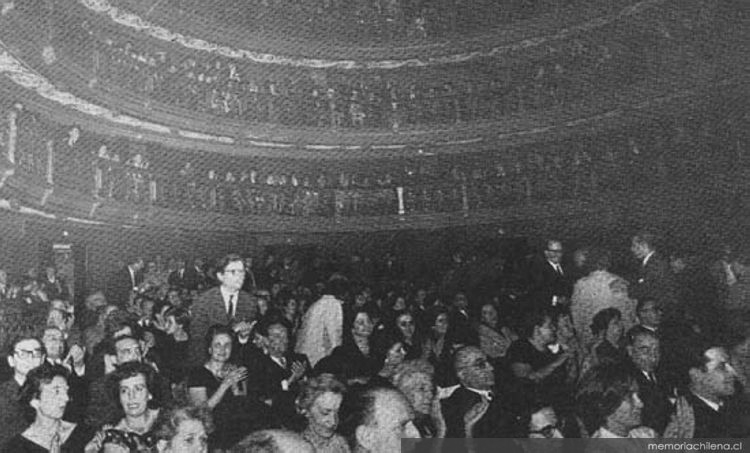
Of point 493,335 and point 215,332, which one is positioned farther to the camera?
point 493,335

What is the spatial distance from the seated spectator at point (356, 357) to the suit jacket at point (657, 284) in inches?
91.2

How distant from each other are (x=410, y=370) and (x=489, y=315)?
1.01m

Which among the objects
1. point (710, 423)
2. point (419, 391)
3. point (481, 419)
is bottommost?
point (710, 423)

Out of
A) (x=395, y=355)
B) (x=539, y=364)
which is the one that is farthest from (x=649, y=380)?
(x=395, y=355)

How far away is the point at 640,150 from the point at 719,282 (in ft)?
5.86

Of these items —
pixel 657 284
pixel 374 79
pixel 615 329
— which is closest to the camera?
pixel 615 329

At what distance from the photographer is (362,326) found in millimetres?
6125

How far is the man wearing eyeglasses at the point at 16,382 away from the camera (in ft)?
14.9

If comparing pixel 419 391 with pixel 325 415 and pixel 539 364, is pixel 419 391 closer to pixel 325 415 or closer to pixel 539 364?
pixel 325 415

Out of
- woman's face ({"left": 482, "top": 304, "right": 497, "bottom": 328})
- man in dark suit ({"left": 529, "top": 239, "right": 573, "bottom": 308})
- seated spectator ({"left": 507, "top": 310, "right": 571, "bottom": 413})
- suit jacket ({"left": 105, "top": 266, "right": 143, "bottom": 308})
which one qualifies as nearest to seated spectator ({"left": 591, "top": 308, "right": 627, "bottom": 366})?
seated spectator ({"left": 507, "top": 310, "right": 571, "bottom": 413})

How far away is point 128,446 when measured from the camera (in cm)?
429

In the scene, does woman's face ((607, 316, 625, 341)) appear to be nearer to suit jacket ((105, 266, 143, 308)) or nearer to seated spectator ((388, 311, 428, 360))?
seated spectator ((388, 311, 428, 360))

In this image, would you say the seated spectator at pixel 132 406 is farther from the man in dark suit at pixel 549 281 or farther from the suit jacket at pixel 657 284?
the suit jacket at pixel 657 284

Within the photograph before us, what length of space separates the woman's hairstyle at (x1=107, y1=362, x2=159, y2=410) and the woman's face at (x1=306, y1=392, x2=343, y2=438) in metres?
1.04
